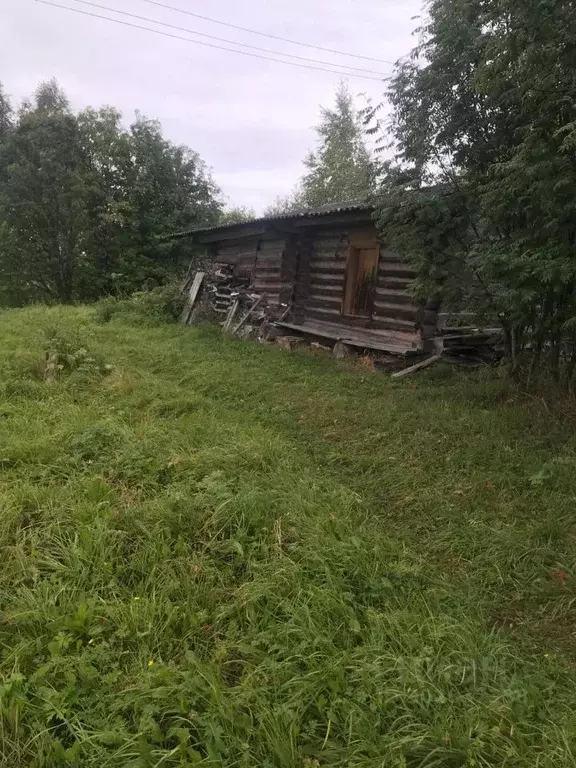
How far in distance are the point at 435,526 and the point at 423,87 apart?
527 centimetres

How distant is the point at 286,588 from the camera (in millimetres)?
2693

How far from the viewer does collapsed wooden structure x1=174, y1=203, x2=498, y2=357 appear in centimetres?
851

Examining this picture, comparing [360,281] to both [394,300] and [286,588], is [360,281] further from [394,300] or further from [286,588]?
[286,588]

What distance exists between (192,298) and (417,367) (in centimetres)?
764

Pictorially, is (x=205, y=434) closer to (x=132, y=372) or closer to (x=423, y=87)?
(x=132, y=372)

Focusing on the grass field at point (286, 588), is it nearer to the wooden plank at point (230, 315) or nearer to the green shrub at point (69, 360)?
the green shrub at point (69, 360)

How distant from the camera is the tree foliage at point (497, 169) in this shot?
4.11 meters

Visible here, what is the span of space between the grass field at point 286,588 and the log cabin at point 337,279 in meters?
3.71

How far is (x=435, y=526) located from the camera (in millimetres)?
3373

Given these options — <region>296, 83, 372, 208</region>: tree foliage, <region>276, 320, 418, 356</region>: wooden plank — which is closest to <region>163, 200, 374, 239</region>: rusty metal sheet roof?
<region>276, 320, 418, 356</region>: wooden plank

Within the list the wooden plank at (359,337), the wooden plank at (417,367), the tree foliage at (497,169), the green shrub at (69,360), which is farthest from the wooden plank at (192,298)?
the tree foliage at (497,169)

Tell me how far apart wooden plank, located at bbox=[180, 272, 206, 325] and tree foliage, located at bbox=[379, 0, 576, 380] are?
25.7 ft

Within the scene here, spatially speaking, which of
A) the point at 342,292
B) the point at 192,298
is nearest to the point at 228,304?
the point at 192,298

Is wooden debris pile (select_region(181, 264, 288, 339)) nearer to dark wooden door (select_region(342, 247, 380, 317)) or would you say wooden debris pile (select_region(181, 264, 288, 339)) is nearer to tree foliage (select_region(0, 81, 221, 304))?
dark wooden door (select_region(342, 247, 380, 317))
